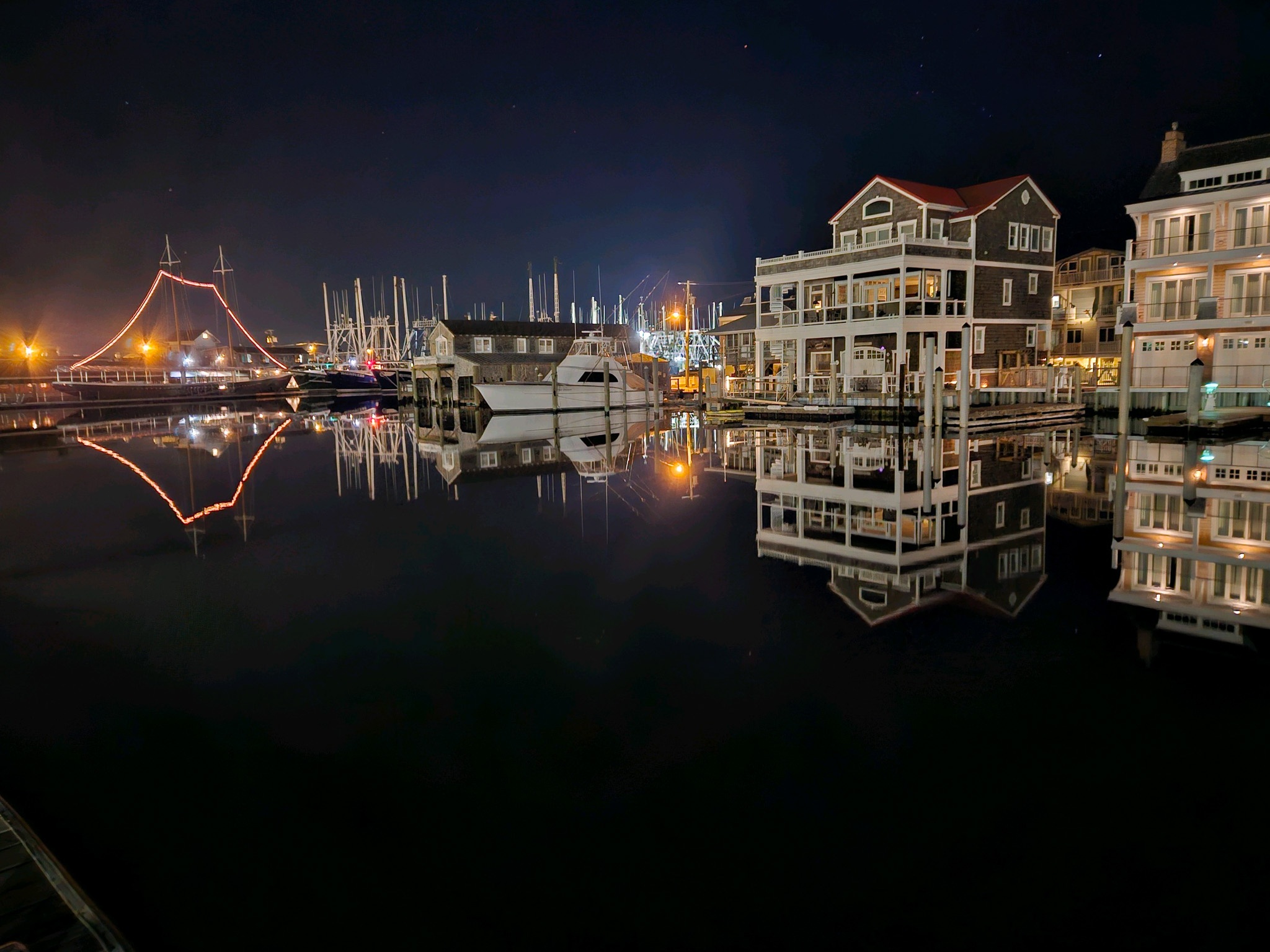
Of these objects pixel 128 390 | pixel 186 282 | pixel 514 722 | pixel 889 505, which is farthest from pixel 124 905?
pixel 186 282

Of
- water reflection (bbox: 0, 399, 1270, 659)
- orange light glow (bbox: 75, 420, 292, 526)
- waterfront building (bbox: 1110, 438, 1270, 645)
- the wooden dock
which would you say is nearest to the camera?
the wooden dock

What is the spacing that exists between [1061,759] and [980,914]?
5.48 ft

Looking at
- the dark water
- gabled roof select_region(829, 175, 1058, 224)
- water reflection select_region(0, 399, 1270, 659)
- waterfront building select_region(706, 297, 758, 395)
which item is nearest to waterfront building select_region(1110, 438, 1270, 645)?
water reflection select_region(0, 399, 1270, 659)

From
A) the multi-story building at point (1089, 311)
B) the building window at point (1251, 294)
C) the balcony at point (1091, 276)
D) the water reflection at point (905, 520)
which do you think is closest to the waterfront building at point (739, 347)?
the multi-story building at point (1089, 311)

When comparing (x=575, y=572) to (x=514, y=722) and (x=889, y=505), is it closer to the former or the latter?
(x=514, y=722)

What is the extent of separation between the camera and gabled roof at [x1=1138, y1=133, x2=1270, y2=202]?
88.9ft

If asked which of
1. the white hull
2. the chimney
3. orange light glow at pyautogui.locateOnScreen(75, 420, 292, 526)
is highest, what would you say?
the chimney

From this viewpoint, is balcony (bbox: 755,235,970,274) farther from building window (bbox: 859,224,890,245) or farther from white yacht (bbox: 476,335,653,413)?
white yacht (bbox: 476,335,653,413)

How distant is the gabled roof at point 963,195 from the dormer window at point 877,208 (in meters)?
0.65

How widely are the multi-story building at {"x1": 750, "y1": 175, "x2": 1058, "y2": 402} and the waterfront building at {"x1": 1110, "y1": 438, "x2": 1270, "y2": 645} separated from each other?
15.7 metres

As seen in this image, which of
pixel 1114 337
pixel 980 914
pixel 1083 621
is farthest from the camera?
pixel 1114 337

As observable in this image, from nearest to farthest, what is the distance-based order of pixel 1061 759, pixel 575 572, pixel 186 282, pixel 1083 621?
pixel 1061 759
pixel 1083 621
pixel 575 572
pixel 186 282

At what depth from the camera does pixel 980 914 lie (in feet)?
11.0

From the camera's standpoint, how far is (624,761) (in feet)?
15.3
